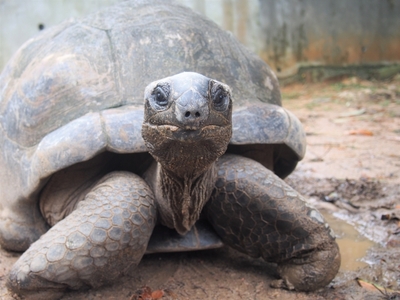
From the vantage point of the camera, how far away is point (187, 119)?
1558mm

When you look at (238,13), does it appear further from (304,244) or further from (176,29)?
(304,244)

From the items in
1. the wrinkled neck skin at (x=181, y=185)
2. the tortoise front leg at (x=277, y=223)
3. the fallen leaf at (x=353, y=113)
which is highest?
the wrinkled neck skin at (x=181, y=185)

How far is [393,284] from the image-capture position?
239 cm

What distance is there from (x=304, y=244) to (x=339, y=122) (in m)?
3.87

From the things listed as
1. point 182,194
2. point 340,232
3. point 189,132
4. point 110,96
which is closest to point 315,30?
point 340,232

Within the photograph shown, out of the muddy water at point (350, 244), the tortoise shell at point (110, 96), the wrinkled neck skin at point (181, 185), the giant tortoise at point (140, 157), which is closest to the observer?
the wrinkled neck skin at point (181, 185)

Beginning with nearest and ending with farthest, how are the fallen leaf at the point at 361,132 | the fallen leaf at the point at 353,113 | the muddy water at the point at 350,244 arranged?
the muddy water at the point at 350,244 < the fallen leaf at the point at 361,132 < the fallen leaf at the point at 353,113

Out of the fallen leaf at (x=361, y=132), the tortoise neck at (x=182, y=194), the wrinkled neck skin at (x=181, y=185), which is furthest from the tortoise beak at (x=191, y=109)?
the fallen leaf at (x=361, y=132)

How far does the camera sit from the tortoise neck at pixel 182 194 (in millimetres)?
1993

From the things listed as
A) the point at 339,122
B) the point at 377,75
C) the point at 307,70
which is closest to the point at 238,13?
the point at 307,70

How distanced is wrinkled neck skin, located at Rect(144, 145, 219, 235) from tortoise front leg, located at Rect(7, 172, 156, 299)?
0.10 meters

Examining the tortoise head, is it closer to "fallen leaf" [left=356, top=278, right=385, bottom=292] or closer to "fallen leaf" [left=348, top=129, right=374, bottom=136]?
"fallen leaf" [left=356, top=278, right=385, bottom=292]

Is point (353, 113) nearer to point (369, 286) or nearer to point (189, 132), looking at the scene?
point (369, 286)

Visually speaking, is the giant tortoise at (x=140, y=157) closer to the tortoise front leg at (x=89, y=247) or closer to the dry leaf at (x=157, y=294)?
the tortoise front leg at (x=89, y=247)
